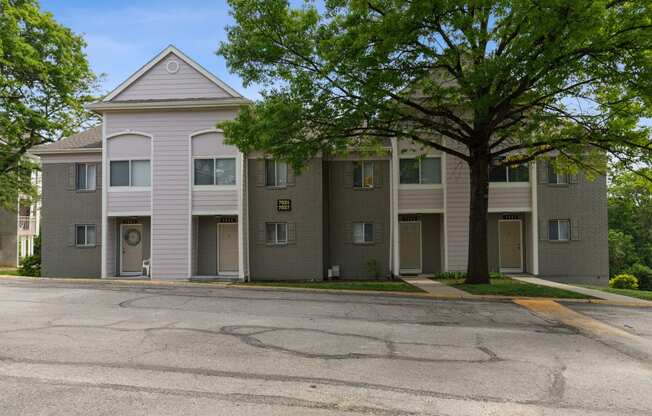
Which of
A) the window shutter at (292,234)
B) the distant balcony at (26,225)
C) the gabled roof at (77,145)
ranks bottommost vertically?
the window shutter at (292,234)

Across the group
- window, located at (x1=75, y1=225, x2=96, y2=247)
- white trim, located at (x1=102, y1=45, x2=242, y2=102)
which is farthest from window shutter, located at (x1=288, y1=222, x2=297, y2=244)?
window, located at (x1=75, y1=225, x2=96, y2=247)

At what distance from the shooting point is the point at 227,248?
23188 mm

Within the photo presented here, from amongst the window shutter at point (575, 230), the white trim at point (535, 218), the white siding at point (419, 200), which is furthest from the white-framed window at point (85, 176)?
the window shutter at point (575, 230)

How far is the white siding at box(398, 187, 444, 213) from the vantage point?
72.9 feet

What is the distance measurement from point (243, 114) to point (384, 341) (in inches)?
427

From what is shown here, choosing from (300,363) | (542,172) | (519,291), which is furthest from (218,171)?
(300,363)

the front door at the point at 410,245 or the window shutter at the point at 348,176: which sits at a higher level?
the window shutter at the point at 348,176

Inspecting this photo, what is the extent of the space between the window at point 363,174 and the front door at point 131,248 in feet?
31.9

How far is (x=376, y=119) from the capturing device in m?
16.4

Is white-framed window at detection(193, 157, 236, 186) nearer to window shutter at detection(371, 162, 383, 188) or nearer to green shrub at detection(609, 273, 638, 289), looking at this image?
window shutter at detection(371, 162, 383, 188)

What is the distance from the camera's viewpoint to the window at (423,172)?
2244cm

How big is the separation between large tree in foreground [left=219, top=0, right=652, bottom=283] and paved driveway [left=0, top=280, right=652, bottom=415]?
613cm

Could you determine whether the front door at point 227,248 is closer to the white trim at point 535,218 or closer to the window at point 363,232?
the window at point 363,232

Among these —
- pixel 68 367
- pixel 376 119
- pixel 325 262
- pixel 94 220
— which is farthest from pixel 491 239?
pixel 68 367
